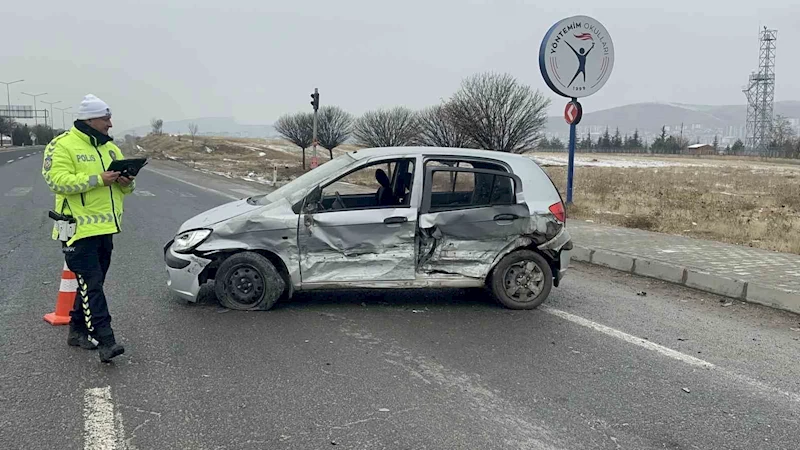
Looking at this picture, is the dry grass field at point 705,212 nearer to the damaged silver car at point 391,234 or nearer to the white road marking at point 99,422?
the damaged silver car at point 391,234

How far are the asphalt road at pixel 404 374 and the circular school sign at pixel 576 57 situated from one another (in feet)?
→ 25.2

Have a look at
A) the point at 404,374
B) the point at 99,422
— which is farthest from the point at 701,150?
the point at 99,422

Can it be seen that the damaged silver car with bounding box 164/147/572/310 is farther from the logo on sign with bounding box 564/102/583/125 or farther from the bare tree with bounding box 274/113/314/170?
the bare tree with bounding box 274/113/314/170

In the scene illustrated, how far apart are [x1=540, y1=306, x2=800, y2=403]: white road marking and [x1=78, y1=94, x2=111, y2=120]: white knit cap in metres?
4.30

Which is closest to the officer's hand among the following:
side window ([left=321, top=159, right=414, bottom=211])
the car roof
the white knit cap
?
the white knit cap

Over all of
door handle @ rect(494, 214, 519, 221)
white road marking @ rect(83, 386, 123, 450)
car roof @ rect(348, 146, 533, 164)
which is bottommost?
white road marking @ rect(83, 386, 123, 450)

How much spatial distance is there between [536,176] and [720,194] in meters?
16.8

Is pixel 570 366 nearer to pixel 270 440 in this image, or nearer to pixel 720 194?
pixel 270 440

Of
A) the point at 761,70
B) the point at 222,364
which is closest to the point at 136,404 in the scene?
the point at 222,364

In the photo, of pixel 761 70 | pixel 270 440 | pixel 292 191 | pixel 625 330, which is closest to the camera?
pixel 270 440

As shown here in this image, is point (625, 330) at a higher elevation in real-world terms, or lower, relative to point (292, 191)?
lower

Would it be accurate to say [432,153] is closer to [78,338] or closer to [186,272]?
[186,272]

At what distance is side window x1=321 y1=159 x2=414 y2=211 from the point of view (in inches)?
235

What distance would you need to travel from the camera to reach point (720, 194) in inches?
800
